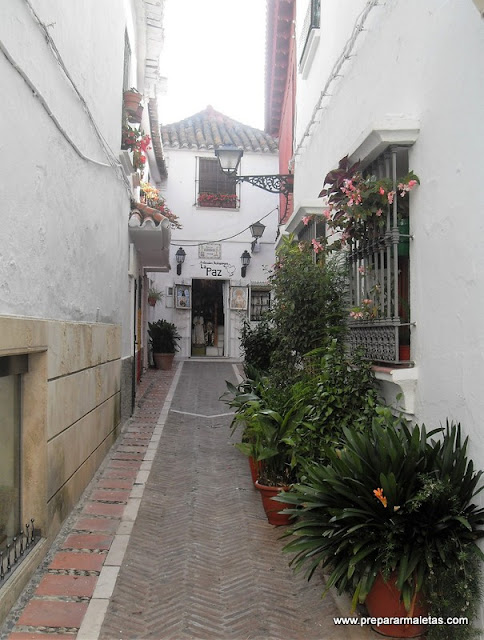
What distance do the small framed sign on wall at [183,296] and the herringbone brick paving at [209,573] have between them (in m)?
11.5

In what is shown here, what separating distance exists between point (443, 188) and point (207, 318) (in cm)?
1665

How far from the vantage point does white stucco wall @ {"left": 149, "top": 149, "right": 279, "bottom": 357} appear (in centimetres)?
1827

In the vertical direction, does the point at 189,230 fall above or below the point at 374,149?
above

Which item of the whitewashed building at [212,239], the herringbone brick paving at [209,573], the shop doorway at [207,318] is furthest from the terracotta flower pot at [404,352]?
the shop doorway at [207,318]

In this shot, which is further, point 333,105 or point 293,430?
point 333,105

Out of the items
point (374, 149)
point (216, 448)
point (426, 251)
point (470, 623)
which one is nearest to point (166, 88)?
point (216, 448)

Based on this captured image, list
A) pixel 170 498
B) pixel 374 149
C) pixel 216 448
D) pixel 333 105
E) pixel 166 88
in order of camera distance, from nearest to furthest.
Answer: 1. pixel 374 149
2. pixel 170 498
3. pixel 333 105
4. pixel 216 448
5. pixel 166 88

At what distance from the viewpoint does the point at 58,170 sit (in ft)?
14.8

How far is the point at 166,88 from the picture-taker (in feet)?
40.9

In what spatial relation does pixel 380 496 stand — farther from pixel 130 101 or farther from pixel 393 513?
pixel 130 101

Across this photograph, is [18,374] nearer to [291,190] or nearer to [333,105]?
[333,105]

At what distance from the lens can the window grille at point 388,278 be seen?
418cm

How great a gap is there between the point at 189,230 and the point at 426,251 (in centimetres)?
1496

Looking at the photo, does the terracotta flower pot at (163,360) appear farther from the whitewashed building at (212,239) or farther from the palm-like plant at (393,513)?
the palm-like plant at (393,513)
